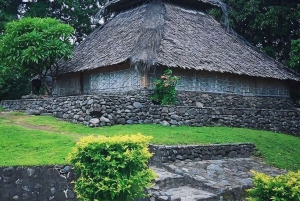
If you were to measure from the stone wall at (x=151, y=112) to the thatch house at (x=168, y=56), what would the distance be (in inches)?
47.8

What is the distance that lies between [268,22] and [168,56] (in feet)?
30.0

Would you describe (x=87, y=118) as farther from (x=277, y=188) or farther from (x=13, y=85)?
(x=13, y=85)

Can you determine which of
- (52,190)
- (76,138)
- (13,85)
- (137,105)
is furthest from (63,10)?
(52,190)

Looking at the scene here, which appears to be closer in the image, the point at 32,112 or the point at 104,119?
the point at 104,119

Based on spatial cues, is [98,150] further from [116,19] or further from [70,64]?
[116,19]

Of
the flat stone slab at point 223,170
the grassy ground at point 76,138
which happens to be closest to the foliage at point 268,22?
the grassy ground at point 76,138

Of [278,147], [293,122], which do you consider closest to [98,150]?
[278,147]

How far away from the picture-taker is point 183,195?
29.3ft

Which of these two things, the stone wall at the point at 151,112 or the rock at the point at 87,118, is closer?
the rock at the point at 87,118

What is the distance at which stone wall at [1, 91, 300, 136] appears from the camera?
14547 millimetres

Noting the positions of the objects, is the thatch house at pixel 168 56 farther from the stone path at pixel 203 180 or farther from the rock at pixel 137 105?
the stone path at pixel 203 180

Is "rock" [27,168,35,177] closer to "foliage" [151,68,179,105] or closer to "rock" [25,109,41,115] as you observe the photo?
"foliage" [151,68,179,105]

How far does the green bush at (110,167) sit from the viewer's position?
680 centimetres

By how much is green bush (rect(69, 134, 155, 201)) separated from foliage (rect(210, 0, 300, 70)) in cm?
1758
